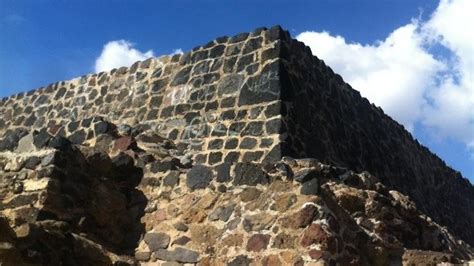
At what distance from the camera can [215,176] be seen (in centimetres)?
729

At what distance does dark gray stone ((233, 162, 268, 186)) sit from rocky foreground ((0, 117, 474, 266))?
0.01m

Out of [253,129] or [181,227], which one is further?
[253,129]

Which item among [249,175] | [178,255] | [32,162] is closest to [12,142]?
[32,162]

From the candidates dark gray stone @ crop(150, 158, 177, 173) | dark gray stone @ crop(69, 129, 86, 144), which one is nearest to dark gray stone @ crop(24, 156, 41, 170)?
dark gray stone @ crop(150, 158, 177, 173)

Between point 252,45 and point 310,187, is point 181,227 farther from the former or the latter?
point 252,45

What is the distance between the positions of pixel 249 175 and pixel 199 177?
0.75 metres

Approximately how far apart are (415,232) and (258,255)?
2503 mm

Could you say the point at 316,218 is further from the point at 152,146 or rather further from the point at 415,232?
the point at 152,146

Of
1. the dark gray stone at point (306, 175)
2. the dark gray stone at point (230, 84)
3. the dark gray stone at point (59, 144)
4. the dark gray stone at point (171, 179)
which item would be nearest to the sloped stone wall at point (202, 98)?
the dark gray stone at point (230, 84)

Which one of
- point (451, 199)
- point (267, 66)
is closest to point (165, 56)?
point (267, 66)

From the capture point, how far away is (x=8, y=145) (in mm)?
8125

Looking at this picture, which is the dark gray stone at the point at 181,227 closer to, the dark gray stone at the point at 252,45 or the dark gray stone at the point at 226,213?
the dark gray stone at the point at 226,213

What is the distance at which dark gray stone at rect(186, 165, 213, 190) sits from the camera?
24.2 feet

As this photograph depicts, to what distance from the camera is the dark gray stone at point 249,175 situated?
22.6 ft
